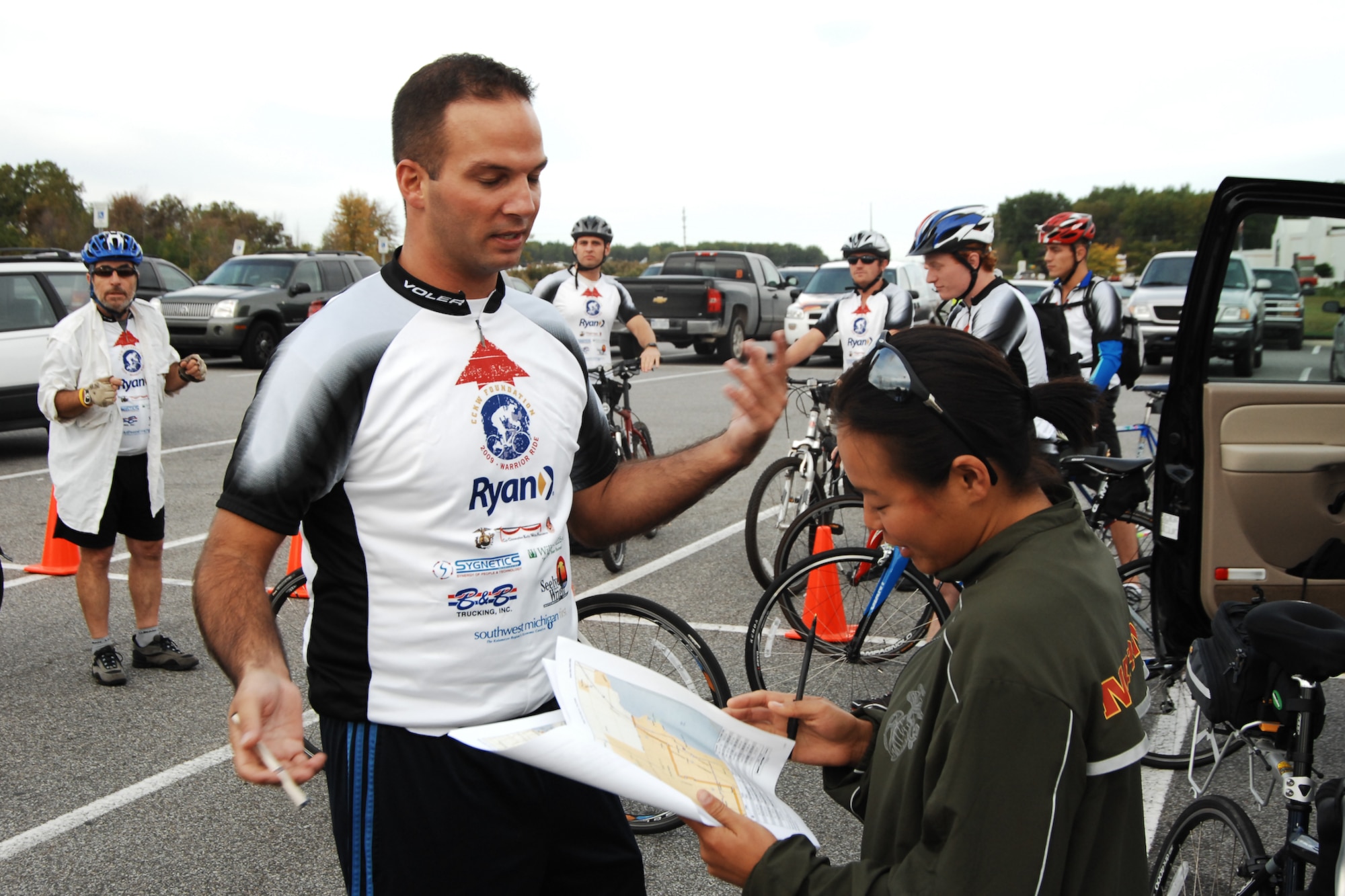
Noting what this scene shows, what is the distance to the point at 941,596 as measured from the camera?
16.3 feet

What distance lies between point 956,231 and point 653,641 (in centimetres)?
270

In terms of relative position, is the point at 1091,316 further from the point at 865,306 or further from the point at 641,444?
the point at 641,444

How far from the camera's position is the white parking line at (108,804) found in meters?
3.72

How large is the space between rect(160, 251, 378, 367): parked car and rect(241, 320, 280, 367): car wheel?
1 centimetres

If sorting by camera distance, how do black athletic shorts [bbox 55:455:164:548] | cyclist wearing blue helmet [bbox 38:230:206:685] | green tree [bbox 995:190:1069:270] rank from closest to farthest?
cyclist wearing blue helmet [bbox 38:230:206:685] < black athletic shorts [bbox 55:455:164:548] < green tree [bbox 995:190:1069:270]

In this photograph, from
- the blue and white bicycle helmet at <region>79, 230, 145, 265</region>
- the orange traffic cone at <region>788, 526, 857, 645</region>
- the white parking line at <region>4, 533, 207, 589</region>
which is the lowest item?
the white parking line at <region>4, 533, 207, 589</region>

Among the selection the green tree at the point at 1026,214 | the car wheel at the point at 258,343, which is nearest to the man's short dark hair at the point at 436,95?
the car wheel at the point at 258,343

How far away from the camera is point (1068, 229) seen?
7.03 meters

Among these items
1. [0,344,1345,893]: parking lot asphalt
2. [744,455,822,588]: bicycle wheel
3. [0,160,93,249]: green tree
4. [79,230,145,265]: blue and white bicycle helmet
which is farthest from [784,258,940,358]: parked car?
[0,160,93,249]: green tree

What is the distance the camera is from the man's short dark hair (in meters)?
1.94

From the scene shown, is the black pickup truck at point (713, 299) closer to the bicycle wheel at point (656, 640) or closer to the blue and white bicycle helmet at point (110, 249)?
the blue and white bicycle helmet at point (110, 249)

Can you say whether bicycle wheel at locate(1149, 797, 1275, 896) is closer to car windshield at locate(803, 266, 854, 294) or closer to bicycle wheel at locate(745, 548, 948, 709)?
bicycle wheel at locate(745, 548, 948, 709)

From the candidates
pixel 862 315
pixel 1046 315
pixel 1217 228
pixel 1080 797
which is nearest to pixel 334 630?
pixel 1080 797

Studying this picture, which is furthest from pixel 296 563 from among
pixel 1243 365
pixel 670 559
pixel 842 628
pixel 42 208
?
pixel 42 208
